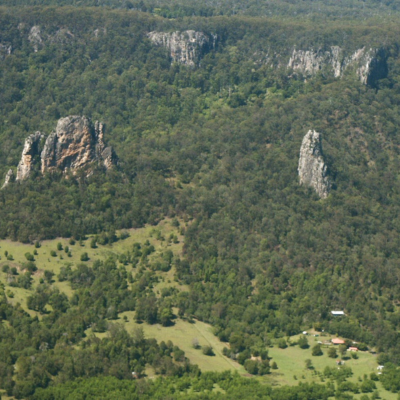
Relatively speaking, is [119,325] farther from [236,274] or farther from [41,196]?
[41,196]

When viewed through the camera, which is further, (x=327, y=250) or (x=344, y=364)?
(x=327, y=250)

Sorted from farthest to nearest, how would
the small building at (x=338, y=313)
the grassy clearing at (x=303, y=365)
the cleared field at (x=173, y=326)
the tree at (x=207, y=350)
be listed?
the small building at (x=338, y=313) → the tree at (x=207, y=350) → the cleared field at (x=173, y=326) → the grassy clearing at (x=303, y=365)

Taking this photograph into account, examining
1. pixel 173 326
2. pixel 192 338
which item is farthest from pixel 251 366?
pixel 173 326

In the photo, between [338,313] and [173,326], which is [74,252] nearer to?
[173,326]

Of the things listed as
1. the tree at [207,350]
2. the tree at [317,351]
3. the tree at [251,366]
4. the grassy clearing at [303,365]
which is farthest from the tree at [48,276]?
the tree at [317,351]

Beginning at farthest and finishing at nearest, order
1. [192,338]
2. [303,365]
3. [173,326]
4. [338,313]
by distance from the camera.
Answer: [338,313] < [173,326] < [192,338] < [303,365]

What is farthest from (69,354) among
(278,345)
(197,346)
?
(278,345)

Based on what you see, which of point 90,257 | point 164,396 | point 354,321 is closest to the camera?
point 164,396

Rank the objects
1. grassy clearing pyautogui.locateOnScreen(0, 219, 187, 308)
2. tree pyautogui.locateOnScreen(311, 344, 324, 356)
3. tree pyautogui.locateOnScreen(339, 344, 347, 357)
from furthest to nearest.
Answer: grassy clearing pyautogui.locateOnScreen(0, 219, 187, 308)
tree pyautogui.locateOnScreen(311, 344, 324, 356)
tree pyautogui.locateOnScreen(339, 344, 347, 357)

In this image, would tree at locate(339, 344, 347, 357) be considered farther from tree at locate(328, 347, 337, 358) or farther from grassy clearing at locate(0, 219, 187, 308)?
grassy clearing at locate(0, 219, 187, 308)

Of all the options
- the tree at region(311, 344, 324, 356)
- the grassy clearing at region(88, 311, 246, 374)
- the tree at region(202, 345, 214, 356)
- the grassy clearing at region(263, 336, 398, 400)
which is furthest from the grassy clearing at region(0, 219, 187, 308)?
the tree at region(311, 344, 324, 356)

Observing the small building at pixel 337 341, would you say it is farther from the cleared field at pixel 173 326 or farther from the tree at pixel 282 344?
the tree at pixel 282 344
